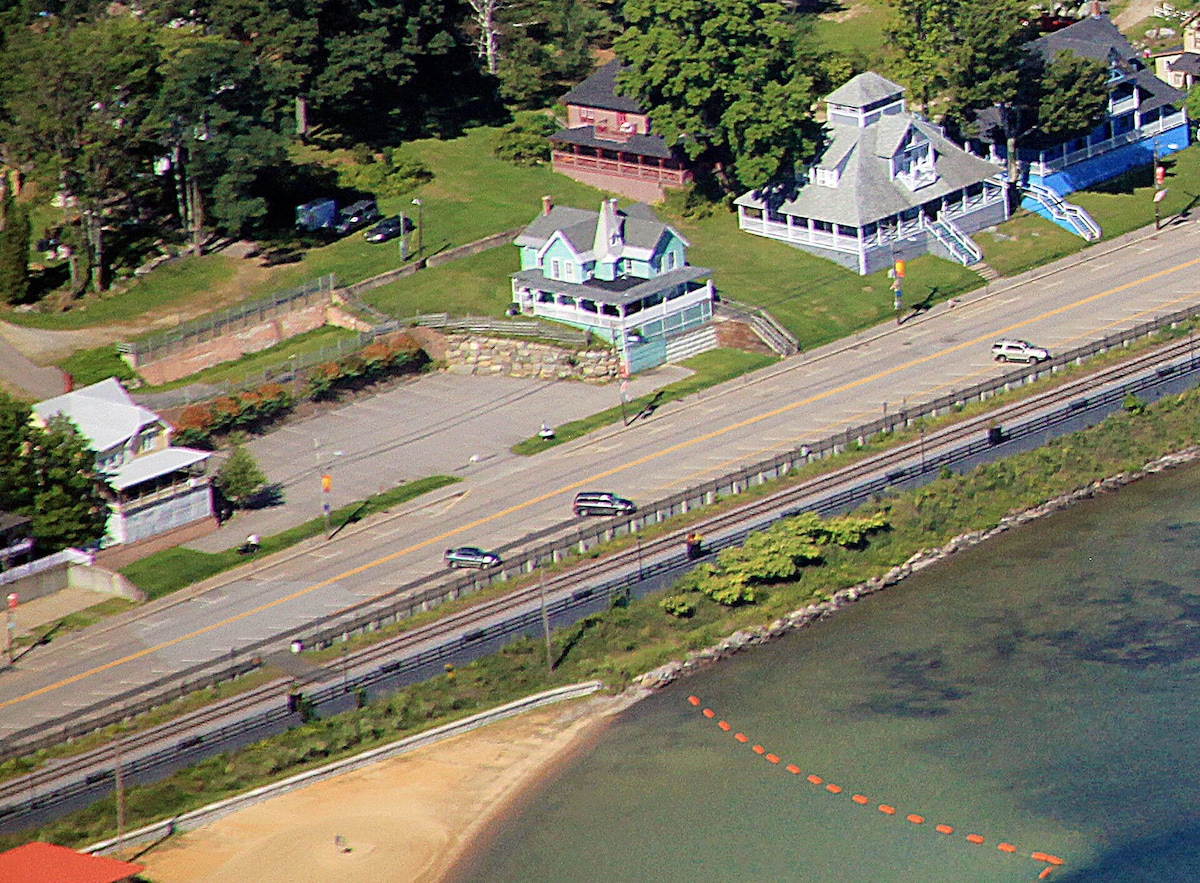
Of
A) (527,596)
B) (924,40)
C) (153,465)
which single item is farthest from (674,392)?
(924,40)

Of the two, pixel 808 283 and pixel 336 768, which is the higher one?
pixel 808 283

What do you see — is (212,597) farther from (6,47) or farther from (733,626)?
(6,47)

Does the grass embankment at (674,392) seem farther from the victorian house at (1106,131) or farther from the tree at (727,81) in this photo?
the victorian house at (1106,131)

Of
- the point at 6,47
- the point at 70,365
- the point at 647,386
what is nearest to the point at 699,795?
the point at 647,386

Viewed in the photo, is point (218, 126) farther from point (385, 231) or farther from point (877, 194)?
point (877, 194)

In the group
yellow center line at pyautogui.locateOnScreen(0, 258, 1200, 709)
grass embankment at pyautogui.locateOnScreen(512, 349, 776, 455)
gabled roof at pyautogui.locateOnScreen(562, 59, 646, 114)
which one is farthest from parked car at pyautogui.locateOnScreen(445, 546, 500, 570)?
gabled roof at pyautogui.locateOnScreen(562, 59, 646, 114)

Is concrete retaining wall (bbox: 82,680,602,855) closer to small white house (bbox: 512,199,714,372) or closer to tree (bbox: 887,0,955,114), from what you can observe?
small white house (bbox: 512,199,714,372)
